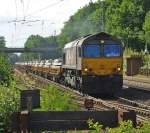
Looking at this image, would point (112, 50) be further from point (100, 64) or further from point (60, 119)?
point (60, 119)

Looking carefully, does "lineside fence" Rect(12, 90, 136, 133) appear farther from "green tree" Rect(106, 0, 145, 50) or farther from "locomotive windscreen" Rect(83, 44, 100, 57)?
"green tree" Rect(106, 0, 145, 50)

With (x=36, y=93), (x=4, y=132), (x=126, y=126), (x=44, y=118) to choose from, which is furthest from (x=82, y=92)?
(x=126, y=126)

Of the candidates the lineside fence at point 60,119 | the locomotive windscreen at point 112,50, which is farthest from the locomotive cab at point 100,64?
the lineside fence at point 60,119

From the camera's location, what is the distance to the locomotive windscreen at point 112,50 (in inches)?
1206

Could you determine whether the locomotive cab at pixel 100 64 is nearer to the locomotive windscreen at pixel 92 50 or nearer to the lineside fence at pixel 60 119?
the locomotive windscreen at pixel 92 50

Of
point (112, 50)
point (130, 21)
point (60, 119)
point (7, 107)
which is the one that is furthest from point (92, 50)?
point (130, 21)

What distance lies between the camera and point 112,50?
3066 centimetres

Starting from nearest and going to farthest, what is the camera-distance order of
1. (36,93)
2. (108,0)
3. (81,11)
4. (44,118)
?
(44,118) < (36,93) < (108,0) < (81,11)

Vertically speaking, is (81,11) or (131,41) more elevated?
(81,11)

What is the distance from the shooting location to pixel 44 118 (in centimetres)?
1180

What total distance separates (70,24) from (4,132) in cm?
14032

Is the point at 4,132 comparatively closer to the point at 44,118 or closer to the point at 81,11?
the point at 44,118

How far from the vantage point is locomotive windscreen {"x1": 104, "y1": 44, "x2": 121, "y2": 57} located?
3062 centimetres

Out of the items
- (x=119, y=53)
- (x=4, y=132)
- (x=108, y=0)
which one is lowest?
(x=4, y=132)
